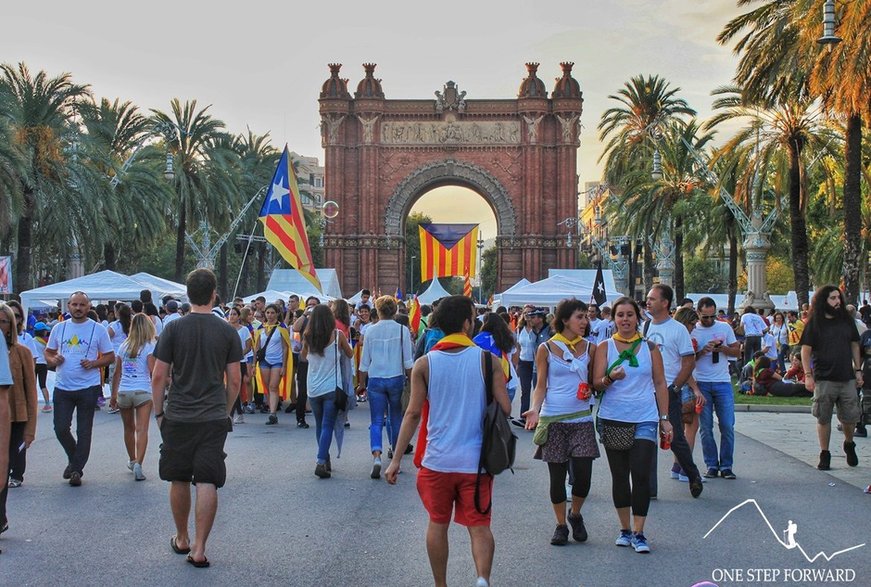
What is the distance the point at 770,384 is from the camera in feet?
62.7

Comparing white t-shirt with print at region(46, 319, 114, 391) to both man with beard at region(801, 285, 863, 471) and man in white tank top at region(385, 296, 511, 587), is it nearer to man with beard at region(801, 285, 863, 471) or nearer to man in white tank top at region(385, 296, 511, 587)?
man in white tank top at region(385, 296, 511, 587)

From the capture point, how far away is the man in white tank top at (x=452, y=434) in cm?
526

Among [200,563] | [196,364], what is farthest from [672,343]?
[200,563]

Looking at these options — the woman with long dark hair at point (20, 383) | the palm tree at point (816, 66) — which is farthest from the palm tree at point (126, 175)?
the woman with long dark hair at point (20, 383)

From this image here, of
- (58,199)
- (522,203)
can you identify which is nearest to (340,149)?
(522,203)

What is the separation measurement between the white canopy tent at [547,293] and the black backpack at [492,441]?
79.7ft

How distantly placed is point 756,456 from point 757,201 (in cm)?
2180

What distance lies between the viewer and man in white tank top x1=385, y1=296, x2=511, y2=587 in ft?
17.3

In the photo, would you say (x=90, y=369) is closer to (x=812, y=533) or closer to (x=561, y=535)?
(x=561, y=535)

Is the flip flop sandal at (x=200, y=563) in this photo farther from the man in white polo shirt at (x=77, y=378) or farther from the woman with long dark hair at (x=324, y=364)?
the woman with long dark hair at (x=324, y=364)

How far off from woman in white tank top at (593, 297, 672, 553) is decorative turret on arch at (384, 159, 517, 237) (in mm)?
54531

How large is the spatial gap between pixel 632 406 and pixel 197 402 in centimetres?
294

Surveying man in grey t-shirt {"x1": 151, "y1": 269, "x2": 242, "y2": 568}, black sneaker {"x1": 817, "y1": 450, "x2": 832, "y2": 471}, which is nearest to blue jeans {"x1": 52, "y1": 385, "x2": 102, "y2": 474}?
man in grey t-shirt {"x1": 151, "y1": 269, "x2": 242, "y2": 568}

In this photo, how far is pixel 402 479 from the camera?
9.73 m
